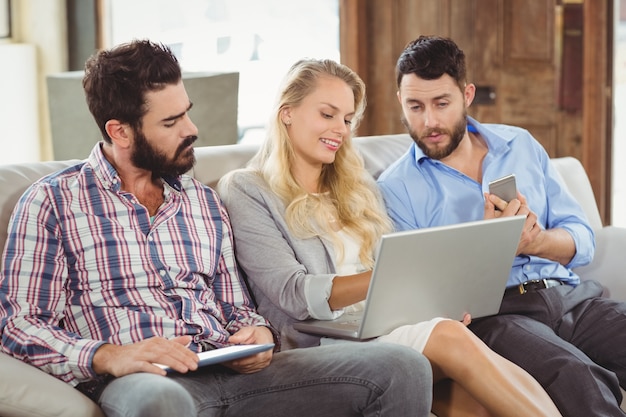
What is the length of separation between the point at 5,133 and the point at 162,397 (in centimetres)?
281

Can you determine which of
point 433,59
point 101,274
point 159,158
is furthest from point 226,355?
point 433,59

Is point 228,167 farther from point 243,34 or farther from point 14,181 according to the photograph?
point 243,34

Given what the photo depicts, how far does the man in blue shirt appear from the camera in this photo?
221 centimetres

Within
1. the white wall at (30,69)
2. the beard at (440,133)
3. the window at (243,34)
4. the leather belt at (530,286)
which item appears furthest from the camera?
the window at (243,34)

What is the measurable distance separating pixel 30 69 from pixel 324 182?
2.29 m

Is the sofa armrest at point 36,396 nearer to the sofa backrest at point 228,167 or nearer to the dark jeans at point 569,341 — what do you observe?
the sofa backrest at point 228,167

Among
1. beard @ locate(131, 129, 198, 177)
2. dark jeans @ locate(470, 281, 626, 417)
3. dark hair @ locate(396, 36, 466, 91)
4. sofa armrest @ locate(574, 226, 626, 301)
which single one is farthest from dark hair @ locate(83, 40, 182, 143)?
sofa armrest @ locate(574, 226, 626, 301)

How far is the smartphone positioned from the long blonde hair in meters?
0.31

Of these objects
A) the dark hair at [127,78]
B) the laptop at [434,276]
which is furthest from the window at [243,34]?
the laptop at [434,276]

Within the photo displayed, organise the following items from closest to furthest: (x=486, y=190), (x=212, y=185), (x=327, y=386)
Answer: (x=327, y=386), (x=212, y=185), (x=486, y=190)

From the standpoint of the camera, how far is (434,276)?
1856 millimetres

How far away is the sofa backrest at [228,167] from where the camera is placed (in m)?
1.97

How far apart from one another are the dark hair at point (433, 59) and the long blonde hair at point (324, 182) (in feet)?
0.58

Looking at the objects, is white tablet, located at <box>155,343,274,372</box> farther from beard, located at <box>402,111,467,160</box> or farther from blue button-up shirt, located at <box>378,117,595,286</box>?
beard, located at <box>402,111,467,160</box>
